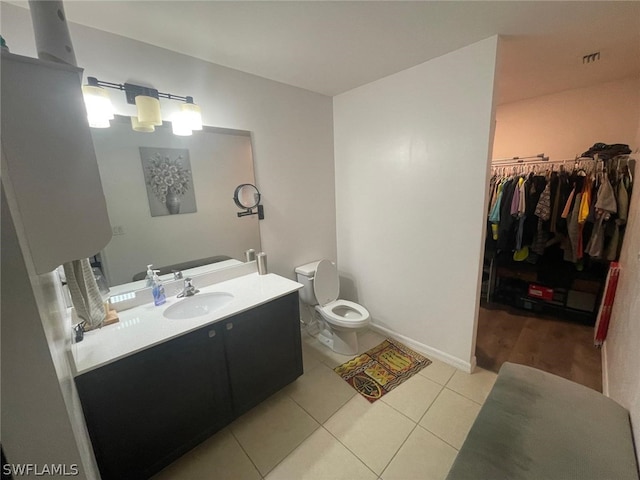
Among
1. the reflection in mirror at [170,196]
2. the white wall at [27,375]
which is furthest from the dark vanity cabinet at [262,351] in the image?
the white wall at [27,375]

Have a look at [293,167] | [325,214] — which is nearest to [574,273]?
[325,214]

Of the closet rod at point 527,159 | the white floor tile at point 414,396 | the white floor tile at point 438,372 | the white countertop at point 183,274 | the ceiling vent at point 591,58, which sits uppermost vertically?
the ceiling vent at point 591,58

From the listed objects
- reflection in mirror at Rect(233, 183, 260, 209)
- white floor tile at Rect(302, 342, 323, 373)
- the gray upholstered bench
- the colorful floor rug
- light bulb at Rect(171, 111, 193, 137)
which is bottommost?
the colorful floor rug

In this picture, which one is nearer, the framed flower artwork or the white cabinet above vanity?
the white cabinet above vanity

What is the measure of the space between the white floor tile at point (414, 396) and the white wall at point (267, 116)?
1.33m

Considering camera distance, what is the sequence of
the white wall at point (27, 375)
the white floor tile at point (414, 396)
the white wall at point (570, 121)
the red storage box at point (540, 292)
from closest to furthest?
1. the white wall at point (27, 375)
2. the white floor tile at point (414, 396)
3. the white wall at point (570, 121)
4. the red storage box at point (540, 292)

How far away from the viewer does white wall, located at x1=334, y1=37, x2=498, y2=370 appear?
1.75 meters

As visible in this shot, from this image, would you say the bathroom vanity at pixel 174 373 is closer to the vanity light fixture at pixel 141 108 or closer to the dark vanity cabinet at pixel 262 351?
the dark vanity cabinet at pixel 262 351

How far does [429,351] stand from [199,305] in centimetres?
197

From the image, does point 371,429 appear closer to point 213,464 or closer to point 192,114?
point 213,464

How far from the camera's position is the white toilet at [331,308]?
222cm

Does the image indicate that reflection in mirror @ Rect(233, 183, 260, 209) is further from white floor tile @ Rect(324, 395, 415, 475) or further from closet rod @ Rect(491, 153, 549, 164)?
closet rod @ Rect(491, 153, 549, 164)

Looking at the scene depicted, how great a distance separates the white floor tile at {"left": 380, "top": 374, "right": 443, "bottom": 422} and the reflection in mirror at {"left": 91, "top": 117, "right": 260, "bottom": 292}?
1598 mm

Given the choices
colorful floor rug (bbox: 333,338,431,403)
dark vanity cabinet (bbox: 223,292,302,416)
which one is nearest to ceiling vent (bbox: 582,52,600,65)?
colorful floor rug (bbox: 333,338,431,403)
